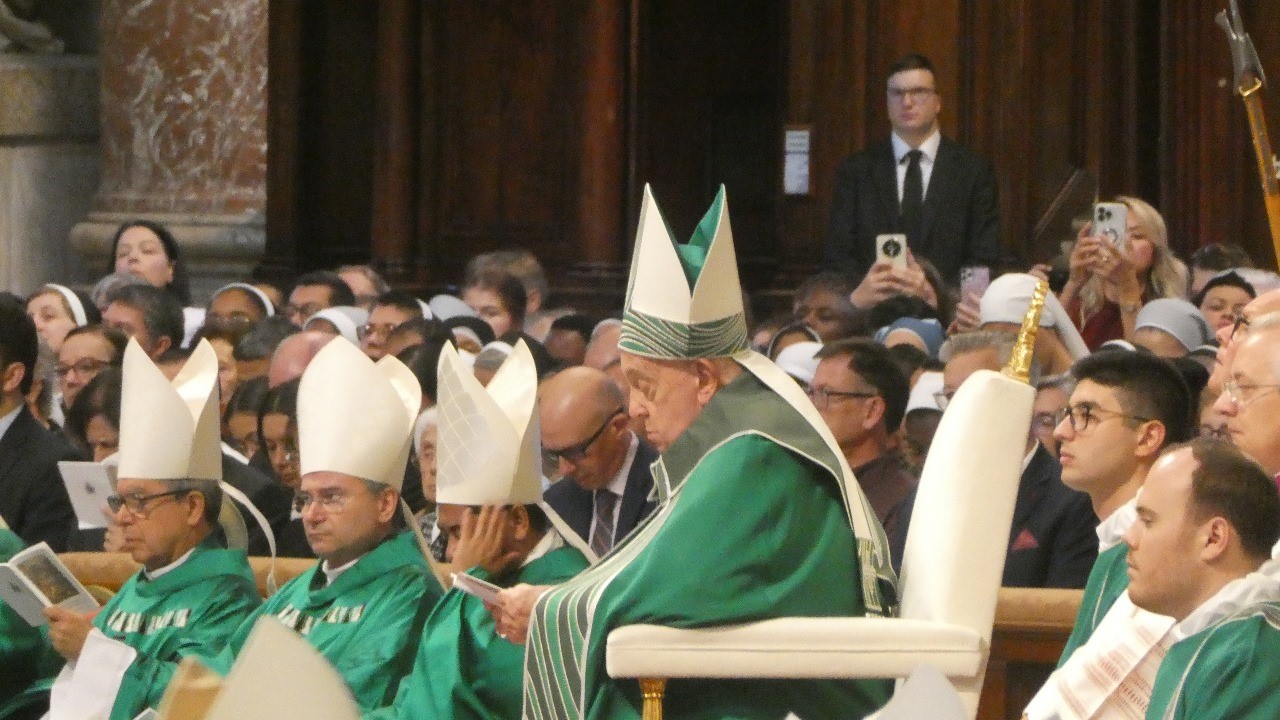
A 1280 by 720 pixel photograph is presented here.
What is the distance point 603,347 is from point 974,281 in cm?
158

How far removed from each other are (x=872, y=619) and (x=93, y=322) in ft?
17.8

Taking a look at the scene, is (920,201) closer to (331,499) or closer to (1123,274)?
(1123,274)

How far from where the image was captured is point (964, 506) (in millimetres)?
4281

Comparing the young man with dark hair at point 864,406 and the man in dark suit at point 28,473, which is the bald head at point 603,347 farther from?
the man in dark suit at point 28,473

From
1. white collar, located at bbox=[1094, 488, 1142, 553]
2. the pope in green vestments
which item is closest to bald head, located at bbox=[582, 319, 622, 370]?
white collar, located at bbox=[1094, 488, 1142, 553]

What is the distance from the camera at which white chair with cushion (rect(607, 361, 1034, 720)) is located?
13.8ft

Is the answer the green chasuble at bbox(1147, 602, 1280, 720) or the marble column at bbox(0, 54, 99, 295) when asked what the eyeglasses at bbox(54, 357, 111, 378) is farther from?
the marble column at bbox(0, 54, 99, 295)

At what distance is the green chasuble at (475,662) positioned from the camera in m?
5.00

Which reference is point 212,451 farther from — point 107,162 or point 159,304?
point 107,162

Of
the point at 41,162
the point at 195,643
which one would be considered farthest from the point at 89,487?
the point at 41,162

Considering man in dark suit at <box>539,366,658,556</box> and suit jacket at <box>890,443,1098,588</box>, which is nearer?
suit jacket at <box>890,443,1098,588</box>

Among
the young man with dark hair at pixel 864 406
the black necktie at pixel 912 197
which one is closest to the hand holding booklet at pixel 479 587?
the young man with dark hair at pixel 864 406

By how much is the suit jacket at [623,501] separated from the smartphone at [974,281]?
2371mm

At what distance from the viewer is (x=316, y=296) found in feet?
31.3
